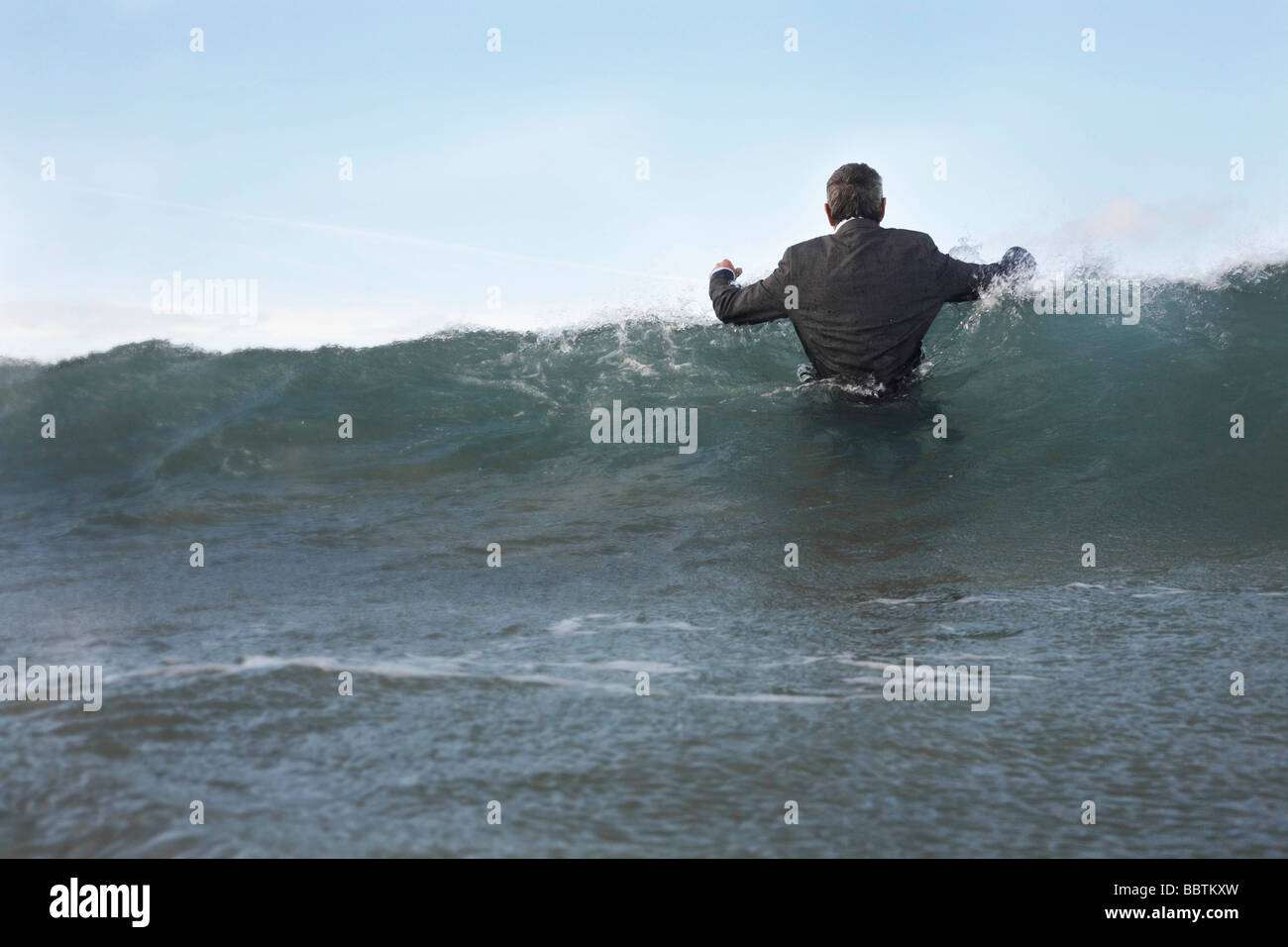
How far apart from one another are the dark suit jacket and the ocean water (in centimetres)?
50

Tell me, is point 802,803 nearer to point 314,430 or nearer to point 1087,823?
point 1087,823

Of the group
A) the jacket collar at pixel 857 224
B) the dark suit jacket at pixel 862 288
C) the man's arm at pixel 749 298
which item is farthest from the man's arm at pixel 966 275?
the man's arm at pixel 749 298

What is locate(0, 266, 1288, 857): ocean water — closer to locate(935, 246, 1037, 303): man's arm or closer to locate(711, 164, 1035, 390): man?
locate(711, 164, 1035, 390): man

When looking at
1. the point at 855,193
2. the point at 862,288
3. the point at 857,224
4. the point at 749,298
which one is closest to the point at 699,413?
the point at 749,298

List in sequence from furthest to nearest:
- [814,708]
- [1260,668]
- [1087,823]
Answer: [1260,668], [814,708], [1087,823]

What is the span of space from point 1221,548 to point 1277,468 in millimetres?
1609

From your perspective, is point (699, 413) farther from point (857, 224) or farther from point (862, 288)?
point (857, 224)

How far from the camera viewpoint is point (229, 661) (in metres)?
3.05

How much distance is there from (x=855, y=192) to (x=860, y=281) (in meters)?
0.50

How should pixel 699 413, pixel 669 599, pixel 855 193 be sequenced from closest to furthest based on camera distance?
1. pixel 669 599
2. pixel 855 193
3. pixel 699 413

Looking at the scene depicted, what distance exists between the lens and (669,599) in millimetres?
3879

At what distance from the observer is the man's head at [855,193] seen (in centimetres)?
590
